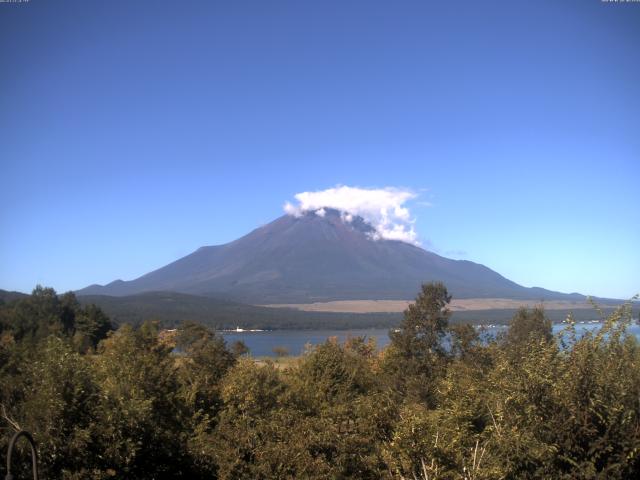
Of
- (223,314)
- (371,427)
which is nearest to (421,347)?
(371,427)

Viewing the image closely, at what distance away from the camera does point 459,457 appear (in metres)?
10.3

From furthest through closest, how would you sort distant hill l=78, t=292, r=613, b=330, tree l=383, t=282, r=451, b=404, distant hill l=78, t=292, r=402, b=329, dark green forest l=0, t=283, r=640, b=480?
distant hill l=78, t=292, r=402, b=329, distant hill l=78, t=292, r=613, b=330, tree l=383, t=282, r=451, b=404, dark green forest l=0, t=283, r=640, b=480

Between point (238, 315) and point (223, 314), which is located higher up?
point (223, 314)

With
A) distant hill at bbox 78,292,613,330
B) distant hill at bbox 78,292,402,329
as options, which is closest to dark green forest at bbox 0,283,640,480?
distant hill at bbox 78,292,613,330

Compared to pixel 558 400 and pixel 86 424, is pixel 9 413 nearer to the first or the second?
pixel 86 424

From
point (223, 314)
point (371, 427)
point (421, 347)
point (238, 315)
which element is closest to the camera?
point (371, 427)

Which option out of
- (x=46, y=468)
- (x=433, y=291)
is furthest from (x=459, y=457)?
(x=433, y=291)

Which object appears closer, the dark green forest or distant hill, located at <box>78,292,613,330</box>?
the dark green forest

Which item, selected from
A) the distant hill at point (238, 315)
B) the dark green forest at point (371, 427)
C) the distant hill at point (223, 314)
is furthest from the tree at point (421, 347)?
the distant hill at point (223, 314)

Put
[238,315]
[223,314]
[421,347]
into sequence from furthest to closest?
[238,315] → [223,314] → [421,347]

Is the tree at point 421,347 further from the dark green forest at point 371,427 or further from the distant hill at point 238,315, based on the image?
the distant hill at point 238,315

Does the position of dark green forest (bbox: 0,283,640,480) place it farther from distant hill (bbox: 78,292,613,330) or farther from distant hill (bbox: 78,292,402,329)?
distant hill (bbox: 78,292,402,329)

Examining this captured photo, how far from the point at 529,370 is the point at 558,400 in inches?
26.6

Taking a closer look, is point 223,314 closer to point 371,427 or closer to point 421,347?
point 421,347
